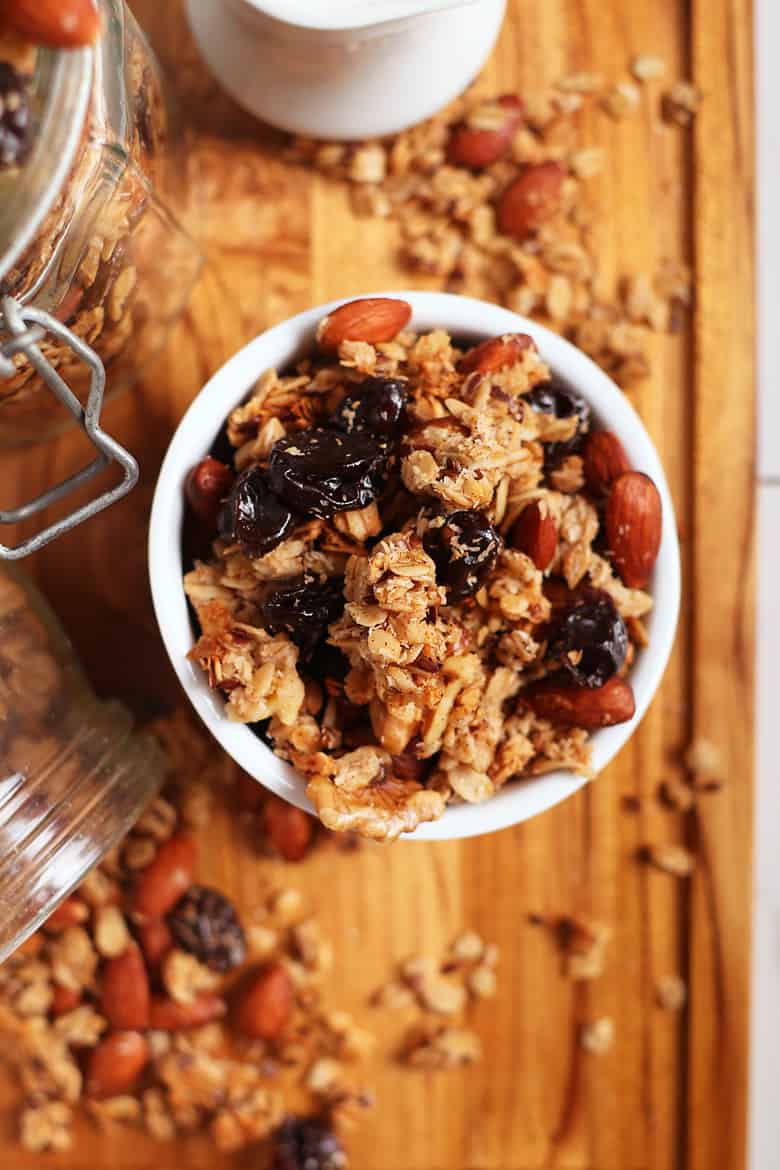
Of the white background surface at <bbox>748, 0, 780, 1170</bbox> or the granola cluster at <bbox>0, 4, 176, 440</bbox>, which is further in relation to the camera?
the white background surface at <bbox>748, 0, 780, 1170</bbox>

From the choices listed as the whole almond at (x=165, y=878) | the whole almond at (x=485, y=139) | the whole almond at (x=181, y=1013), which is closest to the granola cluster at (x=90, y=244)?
the whole almond at (x=485, y=139)

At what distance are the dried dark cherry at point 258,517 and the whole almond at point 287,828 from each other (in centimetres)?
29

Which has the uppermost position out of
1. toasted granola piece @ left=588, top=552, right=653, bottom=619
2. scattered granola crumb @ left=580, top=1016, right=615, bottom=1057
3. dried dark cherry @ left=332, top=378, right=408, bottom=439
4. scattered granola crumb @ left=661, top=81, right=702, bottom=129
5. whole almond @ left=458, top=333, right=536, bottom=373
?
scattered granola crumb @ left=661, top=81, right=702, bottom=129

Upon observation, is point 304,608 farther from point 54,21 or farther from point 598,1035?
point 598,1035

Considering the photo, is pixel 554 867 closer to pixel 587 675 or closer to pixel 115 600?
pixel 587 675

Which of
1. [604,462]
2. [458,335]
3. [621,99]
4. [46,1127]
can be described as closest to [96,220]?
[458,335]

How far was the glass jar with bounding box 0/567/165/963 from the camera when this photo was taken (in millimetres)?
770

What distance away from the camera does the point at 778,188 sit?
92 centimetres

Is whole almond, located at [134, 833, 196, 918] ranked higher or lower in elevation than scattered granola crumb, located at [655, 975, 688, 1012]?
higher

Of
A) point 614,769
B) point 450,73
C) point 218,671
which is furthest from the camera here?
point 614,769

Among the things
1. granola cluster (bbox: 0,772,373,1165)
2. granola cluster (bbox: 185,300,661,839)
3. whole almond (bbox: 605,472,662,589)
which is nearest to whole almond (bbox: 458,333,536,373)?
granola cluster (bbox: 185,300,661,839)

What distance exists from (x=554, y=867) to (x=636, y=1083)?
195mm

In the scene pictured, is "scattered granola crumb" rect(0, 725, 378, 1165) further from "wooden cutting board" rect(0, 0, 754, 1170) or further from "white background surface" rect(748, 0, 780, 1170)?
"white background surface" rect(748, 0, 780, 1170)

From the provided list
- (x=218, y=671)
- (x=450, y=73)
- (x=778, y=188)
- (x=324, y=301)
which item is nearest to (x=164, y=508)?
(x=218, y=671)
